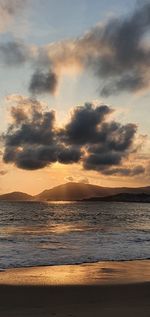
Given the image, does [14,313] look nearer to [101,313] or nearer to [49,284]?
[101,313]

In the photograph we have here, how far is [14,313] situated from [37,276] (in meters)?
5.83

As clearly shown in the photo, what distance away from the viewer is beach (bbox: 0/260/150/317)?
10.7 meters

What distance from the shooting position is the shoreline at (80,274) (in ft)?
49.5

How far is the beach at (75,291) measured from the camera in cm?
1067

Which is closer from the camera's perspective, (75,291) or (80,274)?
(75,291)

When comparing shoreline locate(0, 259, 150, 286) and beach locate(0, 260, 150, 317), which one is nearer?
beach locate(0, 260, 150, 317)

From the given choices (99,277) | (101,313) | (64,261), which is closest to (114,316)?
(101,313)

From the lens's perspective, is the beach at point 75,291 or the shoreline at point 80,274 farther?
the shoreline at point 80,274

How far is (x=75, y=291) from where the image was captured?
13430 mm

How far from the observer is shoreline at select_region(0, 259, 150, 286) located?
594 inches

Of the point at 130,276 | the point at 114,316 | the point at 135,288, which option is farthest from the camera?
the point at 130,276

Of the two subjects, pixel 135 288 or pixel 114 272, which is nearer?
pixel 135 288

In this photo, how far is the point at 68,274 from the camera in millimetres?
16922

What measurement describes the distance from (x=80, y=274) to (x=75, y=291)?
365 centimetres
